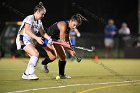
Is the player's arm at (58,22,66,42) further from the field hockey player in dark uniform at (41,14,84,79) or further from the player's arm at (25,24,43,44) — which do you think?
the player's arm at (25,24,43,44)

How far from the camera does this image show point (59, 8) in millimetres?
27031

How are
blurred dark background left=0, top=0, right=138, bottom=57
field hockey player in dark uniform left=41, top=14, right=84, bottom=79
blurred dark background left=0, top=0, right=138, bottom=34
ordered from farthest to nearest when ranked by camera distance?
blurred dark background left=0, top=0, right=138, bottom=34
blurred dark background left=0, top=0, right=138, bottom=57
field hockey player in dark uniform left=41, top=14, right=84, bottom=79

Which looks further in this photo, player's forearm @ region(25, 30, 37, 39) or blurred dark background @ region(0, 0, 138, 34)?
blurred dark background @ region(0, 0, 138, 34)

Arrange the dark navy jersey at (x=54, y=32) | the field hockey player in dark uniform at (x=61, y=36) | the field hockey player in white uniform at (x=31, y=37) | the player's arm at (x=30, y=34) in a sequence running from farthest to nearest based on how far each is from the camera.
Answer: the dark navy jersey at (x=54, y=32)
the field hockey player in dark uniform at (x=61, y=36)
the field hockey player in white uniform at (x=31, y=37)
the player's arm at (x=30, y=34)

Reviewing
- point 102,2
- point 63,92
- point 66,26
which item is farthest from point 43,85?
point 102,2

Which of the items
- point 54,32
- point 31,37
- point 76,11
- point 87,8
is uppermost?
point 87,8

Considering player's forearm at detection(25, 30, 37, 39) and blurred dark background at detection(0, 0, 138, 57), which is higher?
blurred dark background at detection(0, 0, 138, 57)

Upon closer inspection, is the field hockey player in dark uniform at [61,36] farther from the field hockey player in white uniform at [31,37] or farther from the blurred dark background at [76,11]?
the blurred dark background at [76,11]

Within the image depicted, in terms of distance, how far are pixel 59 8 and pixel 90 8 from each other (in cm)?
233

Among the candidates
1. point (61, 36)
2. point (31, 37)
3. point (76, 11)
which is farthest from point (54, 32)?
point (76, 11)

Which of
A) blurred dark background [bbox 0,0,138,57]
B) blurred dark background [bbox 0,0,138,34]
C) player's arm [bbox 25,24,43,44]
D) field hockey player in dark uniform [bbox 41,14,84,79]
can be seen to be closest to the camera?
player's arm [bbox 25,24,43,44]

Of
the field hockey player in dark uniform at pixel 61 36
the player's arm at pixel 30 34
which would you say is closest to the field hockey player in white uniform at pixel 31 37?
the player's arm at pixel 30 34

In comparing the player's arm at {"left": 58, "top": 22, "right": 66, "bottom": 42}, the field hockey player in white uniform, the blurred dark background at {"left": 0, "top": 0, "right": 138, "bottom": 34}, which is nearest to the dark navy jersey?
the player's arm at {"left": 58, "top": 22, "right": 66, "bottom": 42}

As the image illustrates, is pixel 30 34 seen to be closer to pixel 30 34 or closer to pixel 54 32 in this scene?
pixel 30 34
